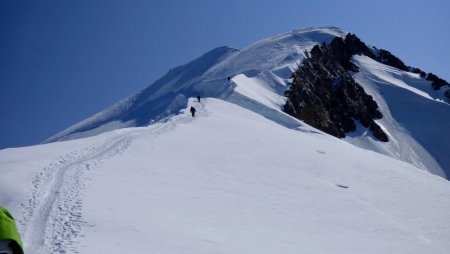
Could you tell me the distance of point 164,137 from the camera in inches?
949

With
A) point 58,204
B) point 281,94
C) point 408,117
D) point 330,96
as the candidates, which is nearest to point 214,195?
point 58,204

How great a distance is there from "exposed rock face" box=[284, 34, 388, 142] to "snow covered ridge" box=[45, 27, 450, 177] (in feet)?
3.51

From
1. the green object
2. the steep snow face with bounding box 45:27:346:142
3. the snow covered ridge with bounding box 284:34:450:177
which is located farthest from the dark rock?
the green object

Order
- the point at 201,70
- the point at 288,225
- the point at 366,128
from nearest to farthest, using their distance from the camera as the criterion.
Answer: the point at 288,225
the point at 366,128
the point at 201,70

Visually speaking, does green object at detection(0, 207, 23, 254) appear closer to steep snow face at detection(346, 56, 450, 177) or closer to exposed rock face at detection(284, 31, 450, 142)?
exposed rock face at detection(284, 31, 450, 142)

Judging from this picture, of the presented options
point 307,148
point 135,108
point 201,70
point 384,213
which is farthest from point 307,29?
point 384,213

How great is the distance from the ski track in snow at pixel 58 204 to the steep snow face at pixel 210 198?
1.3 inches

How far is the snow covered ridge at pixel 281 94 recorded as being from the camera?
171 ft

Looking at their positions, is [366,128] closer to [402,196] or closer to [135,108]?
[135,108]

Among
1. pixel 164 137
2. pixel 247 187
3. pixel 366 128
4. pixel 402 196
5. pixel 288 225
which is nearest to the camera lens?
pixel 288 225

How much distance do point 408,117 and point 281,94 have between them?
105 feet

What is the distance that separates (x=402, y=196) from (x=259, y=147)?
305 inches

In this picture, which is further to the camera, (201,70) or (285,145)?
(201,70)

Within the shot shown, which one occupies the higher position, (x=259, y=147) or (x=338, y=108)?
(x=338, y=108)
